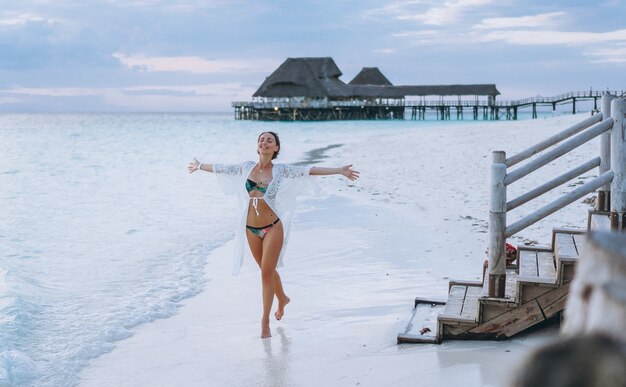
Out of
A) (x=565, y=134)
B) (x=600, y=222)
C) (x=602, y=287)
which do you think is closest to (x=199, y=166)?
(x=565, y=134)

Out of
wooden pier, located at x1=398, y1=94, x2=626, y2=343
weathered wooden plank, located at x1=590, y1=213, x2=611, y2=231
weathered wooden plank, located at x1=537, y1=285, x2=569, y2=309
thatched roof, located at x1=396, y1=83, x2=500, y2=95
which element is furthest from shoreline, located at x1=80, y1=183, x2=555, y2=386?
thatched roof, located at x1=396, y1=83, x2=500, y2=95

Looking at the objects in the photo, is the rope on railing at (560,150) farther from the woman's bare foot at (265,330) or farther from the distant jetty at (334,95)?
the distant jetty at (334,95)

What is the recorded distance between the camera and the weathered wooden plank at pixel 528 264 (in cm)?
469

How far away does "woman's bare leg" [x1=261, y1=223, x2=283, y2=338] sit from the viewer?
203 inches

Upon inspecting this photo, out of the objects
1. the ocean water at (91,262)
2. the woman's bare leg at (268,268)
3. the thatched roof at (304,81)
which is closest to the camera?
the woman's bare leg at (268,268)

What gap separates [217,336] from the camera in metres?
5.36

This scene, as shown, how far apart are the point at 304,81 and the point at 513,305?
239ft

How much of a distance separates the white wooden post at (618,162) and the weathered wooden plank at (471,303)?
1.06 metres

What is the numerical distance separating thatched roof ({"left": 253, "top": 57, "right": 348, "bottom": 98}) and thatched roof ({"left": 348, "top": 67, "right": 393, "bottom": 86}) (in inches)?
294

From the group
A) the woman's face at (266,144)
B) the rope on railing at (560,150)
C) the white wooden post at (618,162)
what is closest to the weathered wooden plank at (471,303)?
the rope on railing at (560,150)

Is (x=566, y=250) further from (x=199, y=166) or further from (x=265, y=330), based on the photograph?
(x=199, y=166)

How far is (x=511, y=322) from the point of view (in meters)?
4.45

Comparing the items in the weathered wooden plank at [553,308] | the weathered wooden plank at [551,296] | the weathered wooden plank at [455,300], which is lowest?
the weathered wooden plank at [455,300]

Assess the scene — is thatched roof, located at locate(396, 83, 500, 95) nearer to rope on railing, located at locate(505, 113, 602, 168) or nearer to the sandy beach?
the sandy beach
